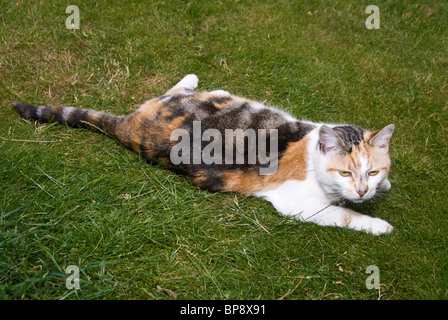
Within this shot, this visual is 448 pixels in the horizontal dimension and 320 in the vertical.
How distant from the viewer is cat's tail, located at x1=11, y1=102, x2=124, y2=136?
3.04 metres

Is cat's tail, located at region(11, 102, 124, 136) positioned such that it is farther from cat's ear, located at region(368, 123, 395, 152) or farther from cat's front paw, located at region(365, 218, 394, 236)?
cat's front paw, located at region(365, 218, 394, 236)

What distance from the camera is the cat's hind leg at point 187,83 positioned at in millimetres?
3498

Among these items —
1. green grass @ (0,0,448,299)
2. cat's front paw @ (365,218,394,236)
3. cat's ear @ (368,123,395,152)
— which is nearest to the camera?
green grass @ (0,0,448,299)

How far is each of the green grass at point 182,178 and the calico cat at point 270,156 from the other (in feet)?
0.47

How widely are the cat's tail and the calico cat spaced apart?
19cm

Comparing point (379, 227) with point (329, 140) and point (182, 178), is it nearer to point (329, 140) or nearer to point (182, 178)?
point (329, 140)

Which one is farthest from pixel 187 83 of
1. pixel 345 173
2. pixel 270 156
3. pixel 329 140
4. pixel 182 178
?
pixel 345 173

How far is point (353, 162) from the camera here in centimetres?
252

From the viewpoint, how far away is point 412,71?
13.4 ft

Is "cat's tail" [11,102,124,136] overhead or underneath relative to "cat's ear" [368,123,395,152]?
overhead

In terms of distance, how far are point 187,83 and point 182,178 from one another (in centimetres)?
117

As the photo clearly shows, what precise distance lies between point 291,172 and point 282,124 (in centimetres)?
44
